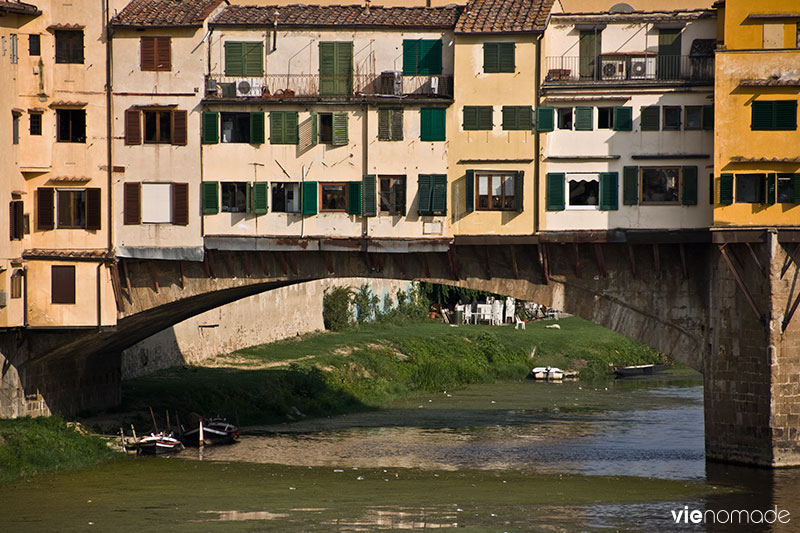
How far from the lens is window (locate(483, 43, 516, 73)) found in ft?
146

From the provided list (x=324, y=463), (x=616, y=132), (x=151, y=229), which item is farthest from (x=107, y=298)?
(x=616, y=132)

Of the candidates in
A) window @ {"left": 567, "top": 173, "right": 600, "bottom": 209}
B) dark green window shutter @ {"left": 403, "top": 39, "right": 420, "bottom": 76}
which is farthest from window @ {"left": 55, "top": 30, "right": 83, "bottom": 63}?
window @ {"left": 567, "top": 173, "right": 600, "bottom": 209}

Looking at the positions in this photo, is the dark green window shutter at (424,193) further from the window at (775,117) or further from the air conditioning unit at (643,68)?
the window at (775,117)

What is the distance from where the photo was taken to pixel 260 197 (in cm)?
4566

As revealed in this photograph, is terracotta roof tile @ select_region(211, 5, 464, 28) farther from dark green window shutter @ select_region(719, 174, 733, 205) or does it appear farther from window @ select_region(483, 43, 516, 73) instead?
dark green window shutter @ select_region(719, 174, 733, 205)

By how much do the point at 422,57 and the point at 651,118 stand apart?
8.01 m

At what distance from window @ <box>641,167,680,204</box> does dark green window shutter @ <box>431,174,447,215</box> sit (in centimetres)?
657

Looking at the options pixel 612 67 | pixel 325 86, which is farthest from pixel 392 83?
pixel 612 67

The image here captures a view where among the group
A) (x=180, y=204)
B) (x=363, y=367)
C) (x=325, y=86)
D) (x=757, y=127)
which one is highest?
(x=325, y=86)

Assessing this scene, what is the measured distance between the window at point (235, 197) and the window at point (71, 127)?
Result: 5.11 metres

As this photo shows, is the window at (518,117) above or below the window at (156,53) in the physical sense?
below

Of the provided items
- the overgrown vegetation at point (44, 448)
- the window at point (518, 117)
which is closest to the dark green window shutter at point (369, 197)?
the window at point (518, 117)

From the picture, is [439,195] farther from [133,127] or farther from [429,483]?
[133,127]

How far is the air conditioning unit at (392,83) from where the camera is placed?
45.5 m
